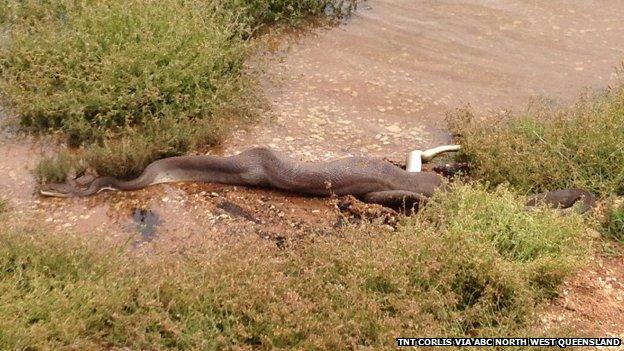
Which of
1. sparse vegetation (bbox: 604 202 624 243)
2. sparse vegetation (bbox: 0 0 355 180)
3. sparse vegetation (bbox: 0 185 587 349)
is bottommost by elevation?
sparse vegetation (bbox: 604 202 624 243)

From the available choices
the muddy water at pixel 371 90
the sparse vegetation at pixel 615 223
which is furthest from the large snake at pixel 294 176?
the sparse vegetation at pixel 615 223

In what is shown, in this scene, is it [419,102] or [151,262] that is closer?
[151,262]

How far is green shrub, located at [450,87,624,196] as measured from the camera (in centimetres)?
565

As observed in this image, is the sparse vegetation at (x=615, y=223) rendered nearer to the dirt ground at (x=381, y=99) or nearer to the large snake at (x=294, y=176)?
the dirt ground at (x=381, y=99)

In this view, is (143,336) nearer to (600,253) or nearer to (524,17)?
(600,253)

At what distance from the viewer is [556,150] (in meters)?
5.83

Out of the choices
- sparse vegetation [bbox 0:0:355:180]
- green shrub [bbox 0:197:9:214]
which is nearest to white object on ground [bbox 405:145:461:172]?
sparse vegetation [bbox 0:0:355:180]

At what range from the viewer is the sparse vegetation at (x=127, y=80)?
610cm

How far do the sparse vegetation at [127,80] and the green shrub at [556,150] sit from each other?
88.4 inches

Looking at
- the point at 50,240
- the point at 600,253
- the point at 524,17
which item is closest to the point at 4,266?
the point at 50,240

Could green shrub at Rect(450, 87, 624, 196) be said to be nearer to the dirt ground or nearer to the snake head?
the dirt ground

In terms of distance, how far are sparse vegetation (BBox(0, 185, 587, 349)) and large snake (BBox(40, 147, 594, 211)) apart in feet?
3.07

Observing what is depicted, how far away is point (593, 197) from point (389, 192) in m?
1.55

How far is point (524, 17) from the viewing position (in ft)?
28.3
